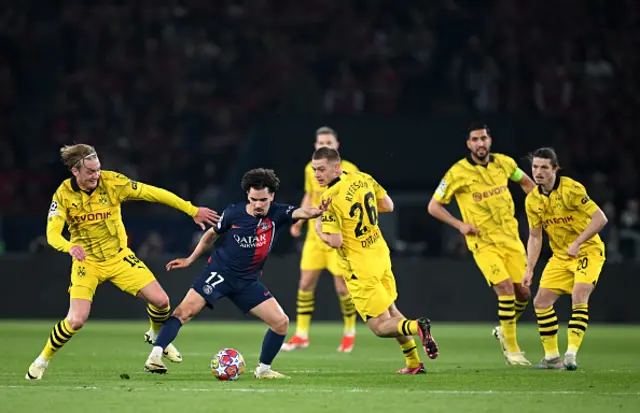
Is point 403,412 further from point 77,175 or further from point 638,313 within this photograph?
point 638,313

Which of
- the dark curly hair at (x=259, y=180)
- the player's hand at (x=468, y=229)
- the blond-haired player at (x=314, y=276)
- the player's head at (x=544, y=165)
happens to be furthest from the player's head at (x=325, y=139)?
the dark curly hair at (x=259, y=180)

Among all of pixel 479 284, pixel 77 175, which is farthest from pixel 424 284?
pixel 77 175

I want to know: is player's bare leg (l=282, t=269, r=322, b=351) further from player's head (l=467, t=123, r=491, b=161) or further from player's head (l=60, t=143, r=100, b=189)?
player's head (l=60, t=143, r=100, b=189)

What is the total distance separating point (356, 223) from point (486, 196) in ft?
7.41

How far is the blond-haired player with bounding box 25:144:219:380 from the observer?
9.59 m

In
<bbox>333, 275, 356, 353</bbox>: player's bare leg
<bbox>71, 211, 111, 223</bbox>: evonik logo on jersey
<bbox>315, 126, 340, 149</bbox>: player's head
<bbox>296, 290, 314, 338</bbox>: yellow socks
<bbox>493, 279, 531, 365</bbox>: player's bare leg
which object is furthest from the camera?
<bbox>296, 290, 314, 338</bbox>: yellow socks

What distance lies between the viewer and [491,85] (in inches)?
871

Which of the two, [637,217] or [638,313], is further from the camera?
[637,217]

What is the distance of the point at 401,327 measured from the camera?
9594 mm

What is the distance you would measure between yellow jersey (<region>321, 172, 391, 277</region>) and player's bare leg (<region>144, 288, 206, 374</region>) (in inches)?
47.5

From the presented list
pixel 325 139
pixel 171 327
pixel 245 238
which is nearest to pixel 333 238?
pixel 245 238

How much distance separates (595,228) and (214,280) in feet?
11.0

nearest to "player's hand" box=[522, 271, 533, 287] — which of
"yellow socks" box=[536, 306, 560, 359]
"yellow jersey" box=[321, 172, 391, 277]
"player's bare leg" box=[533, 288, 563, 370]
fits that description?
"player's bare leg" box=[533, 288, 563, 370]

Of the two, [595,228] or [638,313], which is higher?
[595,228]
